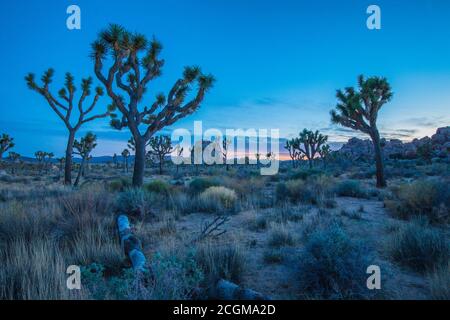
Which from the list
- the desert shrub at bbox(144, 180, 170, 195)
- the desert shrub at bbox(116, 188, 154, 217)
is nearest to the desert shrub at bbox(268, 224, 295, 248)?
the desert shrub at bbox(116, 188, 154, 217)

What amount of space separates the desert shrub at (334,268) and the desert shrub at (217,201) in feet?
16.6

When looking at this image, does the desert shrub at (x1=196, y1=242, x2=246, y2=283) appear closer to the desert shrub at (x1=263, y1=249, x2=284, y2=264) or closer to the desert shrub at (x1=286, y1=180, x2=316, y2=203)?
the desert shrub at (x1=263, y1=249, x2=284, y2=264)

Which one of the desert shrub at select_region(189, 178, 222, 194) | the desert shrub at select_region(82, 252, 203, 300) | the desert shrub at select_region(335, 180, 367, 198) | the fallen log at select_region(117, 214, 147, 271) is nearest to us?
the desert shrub at select_region(82, 252, 203, 300)

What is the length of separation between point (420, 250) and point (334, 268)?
1.93 m

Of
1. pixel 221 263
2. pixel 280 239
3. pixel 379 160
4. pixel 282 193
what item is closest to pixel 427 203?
pixel 280 239

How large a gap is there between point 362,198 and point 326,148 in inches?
1549

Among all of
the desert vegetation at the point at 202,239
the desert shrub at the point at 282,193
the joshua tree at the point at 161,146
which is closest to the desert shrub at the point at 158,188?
the desert vegetation at the point at 202,239

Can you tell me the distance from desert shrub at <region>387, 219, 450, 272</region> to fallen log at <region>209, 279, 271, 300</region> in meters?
2.79

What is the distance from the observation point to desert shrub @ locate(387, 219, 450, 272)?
3895mm

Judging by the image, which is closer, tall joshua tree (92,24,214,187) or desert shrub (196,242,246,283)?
desert shrub (196,242,246,283)

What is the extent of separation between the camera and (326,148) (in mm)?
48094

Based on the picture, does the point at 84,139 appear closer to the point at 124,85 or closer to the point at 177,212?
the point at 124,85

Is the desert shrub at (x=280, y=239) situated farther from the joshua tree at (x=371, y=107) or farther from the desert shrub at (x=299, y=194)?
the joshua tree at (x=371, y=107)
